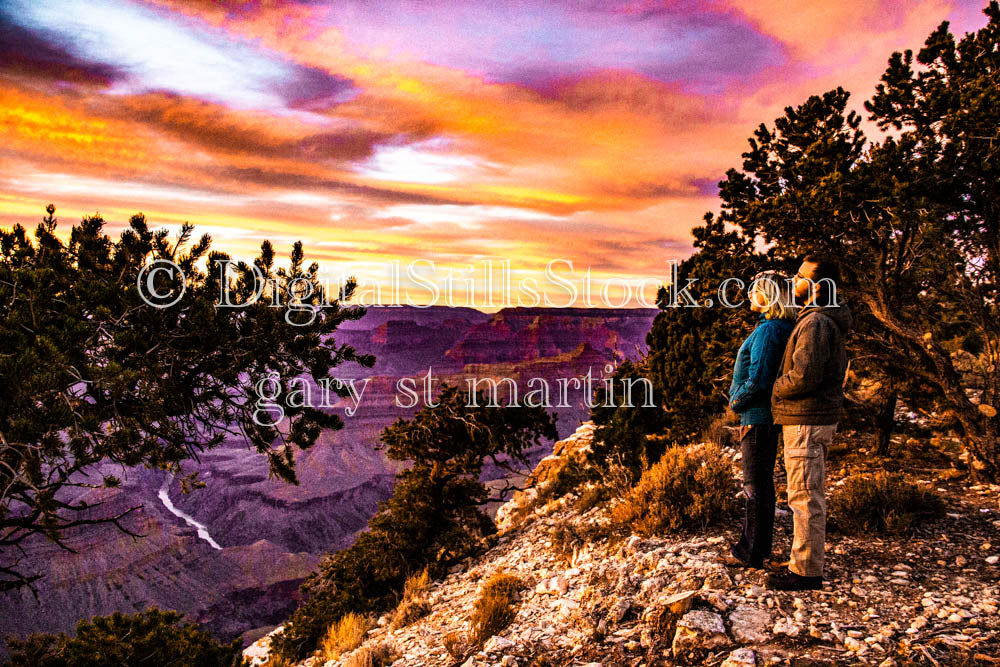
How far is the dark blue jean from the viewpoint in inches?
172

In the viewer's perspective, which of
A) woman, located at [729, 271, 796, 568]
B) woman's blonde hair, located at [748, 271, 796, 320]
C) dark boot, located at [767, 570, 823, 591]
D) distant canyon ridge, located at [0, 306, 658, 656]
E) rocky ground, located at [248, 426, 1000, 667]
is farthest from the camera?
distant canyon ridge, located at [0, 306, 658, 656]

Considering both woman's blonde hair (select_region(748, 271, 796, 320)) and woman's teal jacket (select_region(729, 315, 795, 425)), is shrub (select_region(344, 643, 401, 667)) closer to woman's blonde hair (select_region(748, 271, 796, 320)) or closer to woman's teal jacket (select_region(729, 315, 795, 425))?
woman's teal jacket (select_region(729, 315, 795, 425))

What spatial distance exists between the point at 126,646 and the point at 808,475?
24.5 ft

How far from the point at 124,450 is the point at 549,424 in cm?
867

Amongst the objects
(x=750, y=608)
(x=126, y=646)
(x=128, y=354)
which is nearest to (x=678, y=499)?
(x=750, y=608)

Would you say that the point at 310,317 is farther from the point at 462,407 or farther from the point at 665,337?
the point at 665,337

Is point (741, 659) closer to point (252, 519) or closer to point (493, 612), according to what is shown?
point (493, 612)

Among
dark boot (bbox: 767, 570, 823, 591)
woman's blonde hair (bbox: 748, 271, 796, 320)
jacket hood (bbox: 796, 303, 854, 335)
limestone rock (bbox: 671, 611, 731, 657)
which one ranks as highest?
woman's blonde hair (bbox: 748, 271, 796, 320)

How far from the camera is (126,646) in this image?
20.5 feet

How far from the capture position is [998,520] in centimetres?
574

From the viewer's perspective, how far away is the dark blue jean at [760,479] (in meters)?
4.37

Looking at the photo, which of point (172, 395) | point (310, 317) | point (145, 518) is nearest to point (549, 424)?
point (310, 317)

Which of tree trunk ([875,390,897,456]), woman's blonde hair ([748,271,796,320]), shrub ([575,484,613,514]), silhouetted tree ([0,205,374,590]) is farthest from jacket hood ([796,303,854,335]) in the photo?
tree trunk ([875,390,897,456])
